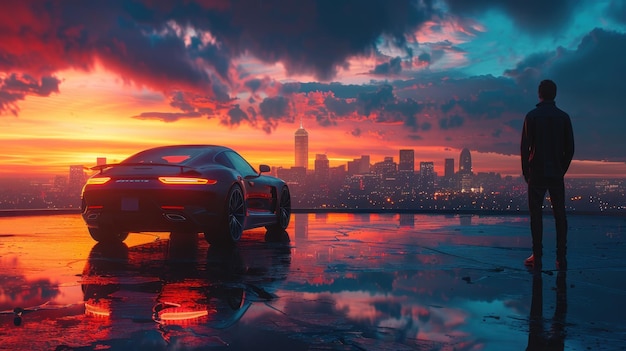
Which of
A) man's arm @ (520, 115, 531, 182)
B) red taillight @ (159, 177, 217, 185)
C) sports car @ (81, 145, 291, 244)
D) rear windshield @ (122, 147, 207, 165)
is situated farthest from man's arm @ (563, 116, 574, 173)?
rear windshield @ (122, 147, 207, 165)

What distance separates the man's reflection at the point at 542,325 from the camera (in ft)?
12.6

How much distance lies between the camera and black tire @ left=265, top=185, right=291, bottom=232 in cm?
1208

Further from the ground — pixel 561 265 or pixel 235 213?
pixel 235 213

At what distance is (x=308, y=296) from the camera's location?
539 cm

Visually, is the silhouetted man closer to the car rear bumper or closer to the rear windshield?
the car rear bumper

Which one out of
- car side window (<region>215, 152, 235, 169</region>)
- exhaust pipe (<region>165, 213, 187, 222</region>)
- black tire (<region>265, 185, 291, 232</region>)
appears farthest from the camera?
black tire (<region>265, 185, 291, 232</region>)

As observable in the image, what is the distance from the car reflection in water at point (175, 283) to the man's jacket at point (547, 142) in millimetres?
3034

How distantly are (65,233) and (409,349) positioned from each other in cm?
926

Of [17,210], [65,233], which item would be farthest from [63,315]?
[17,210]

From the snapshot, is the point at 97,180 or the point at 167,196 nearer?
the point at 167,196

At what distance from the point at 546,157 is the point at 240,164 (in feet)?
15.9

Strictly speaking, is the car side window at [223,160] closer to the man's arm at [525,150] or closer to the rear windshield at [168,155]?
the rear windshield at [168,155]

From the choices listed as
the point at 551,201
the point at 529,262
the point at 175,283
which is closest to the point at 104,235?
the point at 175,283

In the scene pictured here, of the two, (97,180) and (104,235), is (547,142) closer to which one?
(97,180)
